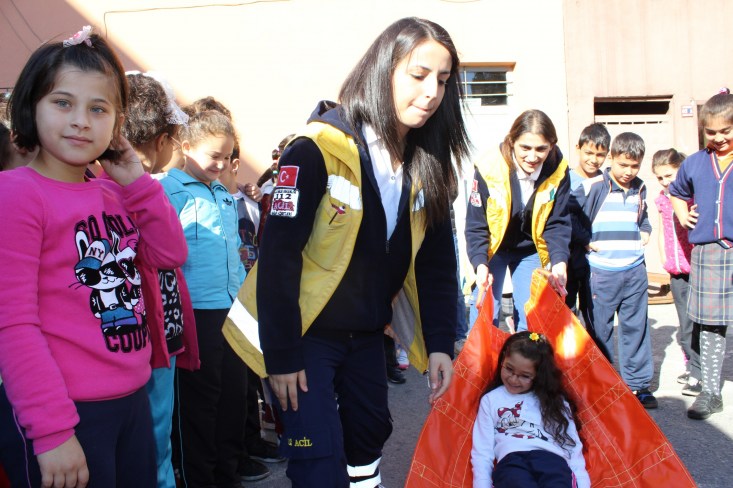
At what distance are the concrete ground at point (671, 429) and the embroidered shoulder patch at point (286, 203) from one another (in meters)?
2.01

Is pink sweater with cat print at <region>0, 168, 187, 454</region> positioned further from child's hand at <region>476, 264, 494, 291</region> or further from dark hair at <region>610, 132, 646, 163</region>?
dark hair at <region>610, 132, 646, 163</region>

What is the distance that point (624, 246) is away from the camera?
180 inches

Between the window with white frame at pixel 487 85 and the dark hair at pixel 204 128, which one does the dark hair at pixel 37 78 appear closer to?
the dark hair at pixel 204 128

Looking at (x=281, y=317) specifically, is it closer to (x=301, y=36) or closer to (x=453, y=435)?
(x=453, y=435)

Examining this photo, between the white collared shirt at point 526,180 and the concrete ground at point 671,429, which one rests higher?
the white collared shirt at point 526,180

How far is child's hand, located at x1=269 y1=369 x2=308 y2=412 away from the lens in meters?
1.99

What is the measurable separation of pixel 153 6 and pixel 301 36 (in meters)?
2.13

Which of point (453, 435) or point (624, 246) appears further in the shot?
point (624, 246)

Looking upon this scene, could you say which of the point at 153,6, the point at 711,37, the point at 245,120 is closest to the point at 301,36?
the point at 245,120

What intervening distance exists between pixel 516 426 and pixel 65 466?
7.02ft

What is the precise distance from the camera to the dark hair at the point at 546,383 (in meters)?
Result: 3.08

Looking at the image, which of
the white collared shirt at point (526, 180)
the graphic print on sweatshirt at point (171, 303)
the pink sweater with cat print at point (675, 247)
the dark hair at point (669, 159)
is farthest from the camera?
the dark hair at point (669, 159)

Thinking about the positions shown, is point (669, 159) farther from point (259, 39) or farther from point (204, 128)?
point (259, 39)

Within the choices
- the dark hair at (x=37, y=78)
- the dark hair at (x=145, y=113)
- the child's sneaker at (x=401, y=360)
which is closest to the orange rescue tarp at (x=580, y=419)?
the dark hair at (x=145, y=113)
